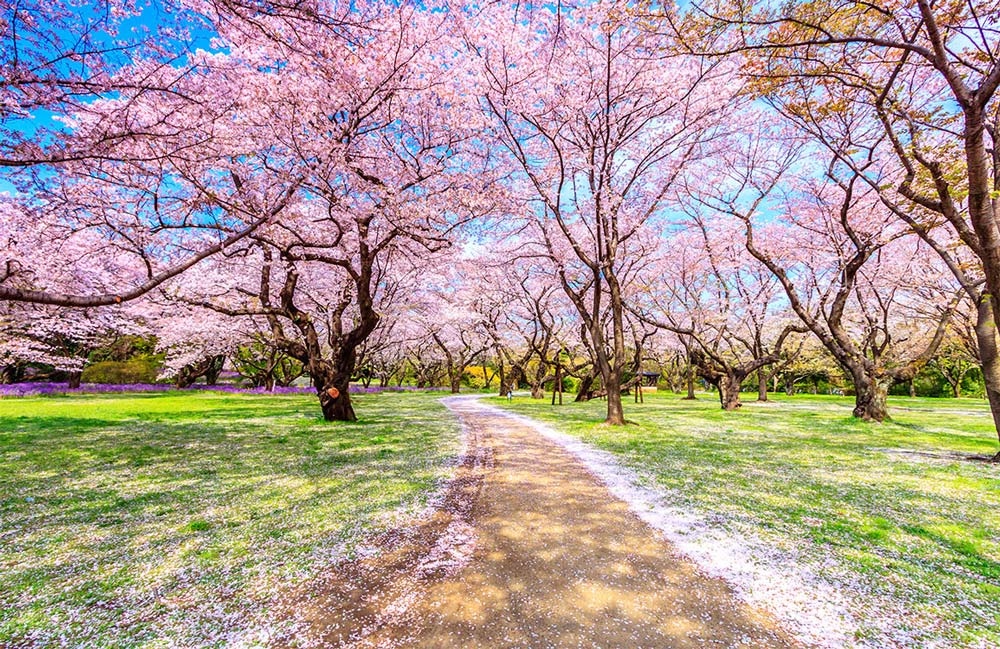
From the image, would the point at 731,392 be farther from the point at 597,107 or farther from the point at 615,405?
the point at 597,107

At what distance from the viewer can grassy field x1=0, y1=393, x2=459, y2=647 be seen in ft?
9.30

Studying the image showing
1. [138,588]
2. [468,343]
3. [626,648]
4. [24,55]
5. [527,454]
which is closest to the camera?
[626,648]

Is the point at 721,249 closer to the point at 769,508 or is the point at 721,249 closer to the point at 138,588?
the point at 769,508

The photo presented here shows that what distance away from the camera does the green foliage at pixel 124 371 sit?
3259 cm

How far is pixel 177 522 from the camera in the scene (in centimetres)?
457

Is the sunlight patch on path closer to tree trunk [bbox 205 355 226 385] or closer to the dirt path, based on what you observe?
the dirt path

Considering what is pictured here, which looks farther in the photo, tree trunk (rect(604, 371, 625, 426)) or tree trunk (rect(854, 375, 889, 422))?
tree trunk (rect(854, 375, 889, 422))

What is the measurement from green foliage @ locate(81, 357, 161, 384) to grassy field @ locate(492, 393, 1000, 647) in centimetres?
3990

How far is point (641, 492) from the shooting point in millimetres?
5793

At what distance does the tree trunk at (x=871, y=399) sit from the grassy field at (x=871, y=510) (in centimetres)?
392

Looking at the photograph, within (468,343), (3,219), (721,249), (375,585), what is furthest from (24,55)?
(468,343)

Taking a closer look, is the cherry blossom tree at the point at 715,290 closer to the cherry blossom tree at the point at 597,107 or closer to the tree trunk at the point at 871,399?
the tree trunk at the point at 871,399

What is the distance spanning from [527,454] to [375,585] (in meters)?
5.54

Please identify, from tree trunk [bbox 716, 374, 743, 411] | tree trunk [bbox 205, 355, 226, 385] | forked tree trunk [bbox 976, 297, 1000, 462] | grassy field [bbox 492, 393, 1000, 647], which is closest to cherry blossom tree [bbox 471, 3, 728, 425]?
grassy field [bbox 492, 393, 1000, 647]
